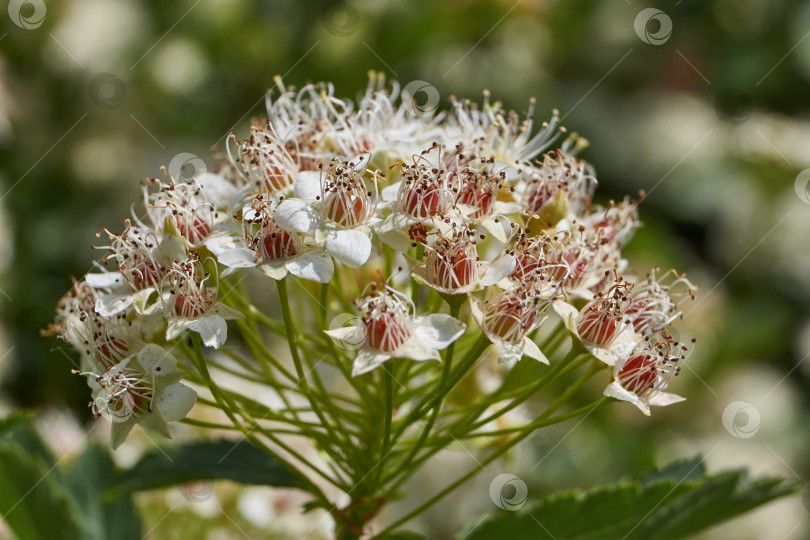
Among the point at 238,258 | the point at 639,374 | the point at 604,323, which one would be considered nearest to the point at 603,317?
the point at 604,323

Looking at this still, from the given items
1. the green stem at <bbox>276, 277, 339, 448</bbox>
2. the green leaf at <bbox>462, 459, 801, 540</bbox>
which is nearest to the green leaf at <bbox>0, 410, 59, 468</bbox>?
the green stem at <bbox>276, 277, 339, 448</bbox>

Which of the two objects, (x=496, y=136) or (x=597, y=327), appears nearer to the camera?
(x=597, y=327)

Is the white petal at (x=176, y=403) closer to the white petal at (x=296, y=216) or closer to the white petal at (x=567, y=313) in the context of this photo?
the white petal at (x=296, y=216)

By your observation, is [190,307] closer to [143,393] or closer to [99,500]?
[143,393]

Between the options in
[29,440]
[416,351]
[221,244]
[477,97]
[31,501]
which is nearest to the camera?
[416,351]

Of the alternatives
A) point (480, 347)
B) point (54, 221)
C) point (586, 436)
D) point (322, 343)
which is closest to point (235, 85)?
point (54, 221)

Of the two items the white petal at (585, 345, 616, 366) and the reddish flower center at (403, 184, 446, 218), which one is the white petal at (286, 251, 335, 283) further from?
the white petal at (585, 345, 616, 366)

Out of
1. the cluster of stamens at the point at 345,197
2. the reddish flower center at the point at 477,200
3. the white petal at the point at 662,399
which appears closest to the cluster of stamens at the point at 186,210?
the cluster of stamens at the point at 345,197
